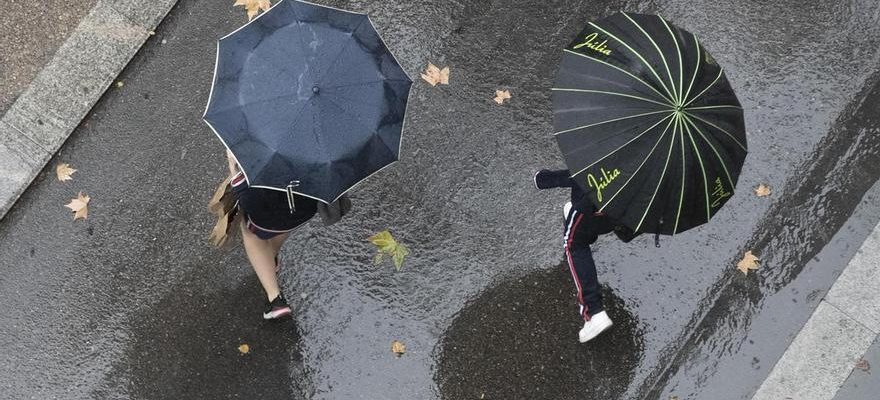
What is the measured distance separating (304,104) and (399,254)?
1.88 metres

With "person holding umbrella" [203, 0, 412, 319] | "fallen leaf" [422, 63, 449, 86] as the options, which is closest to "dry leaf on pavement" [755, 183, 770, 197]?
"fallen leaf" [422, 63, 449, 86]

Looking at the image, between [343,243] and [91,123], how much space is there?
6.43ft

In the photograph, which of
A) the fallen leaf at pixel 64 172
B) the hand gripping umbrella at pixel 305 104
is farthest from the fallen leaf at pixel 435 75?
the fallen leaf at pixel 64 172

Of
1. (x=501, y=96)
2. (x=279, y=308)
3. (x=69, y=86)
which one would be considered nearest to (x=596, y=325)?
(x=501, y=96)

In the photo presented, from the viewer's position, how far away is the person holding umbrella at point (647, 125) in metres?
3.65

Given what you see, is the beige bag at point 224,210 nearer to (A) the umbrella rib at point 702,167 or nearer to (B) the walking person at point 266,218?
(B) the walking person at point 266,218

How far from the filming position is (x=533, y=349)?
5234mm

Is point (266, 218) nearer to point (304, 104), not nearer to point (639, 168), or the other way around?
point (304, 104)

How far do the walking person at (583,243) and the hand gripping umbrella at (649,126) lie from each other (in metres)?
0.49

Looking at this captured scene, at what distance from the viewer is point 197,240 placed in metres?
5.43

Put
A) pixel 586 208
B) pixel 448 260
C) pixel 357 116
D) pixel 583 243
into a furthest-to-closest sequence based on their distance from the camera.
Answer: pixel 448 260
pixel 583 243
pixel 586 208
pixel 357 116

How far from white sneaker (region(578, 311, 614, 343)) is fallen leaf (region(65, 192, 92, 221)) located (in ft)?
11.1

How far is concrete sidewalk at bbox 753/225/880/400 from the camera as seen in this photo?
507 centimetres

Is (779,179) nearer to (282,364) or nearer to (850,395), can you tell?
(850,395)
